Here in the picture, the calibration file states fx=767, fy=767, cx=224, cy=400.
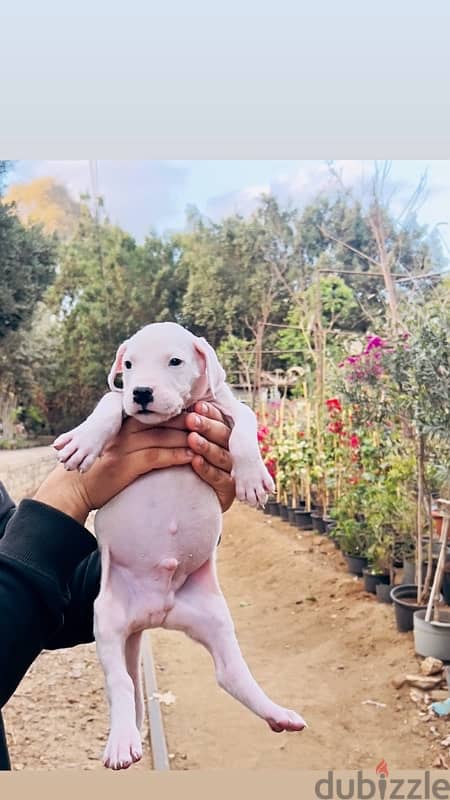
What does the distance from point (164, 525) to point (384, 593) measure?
7.31 ft

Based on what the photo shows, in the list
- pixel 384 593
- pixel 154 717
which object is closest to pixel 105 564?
pixel 154 717

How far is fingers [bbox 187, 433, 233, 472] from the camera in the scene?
97cm

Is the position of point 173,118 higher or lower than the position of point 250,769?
higher

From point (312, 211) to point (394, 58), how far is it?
859 millimetres

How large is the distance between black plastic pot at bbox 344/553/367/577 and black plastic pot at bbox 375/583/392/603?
0.62 ft

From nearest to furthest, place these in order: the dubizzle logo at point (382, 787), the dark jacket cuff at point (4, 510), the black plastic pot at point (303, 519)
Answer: the dark jacket cuff at point (4, 510)
the dubizzle logo at point (382, 787)
the black plastic pot at point (303, 519)

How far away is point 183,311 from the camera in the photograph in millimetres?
2783

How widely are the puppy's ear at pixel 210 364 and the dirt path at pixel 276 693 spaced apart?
1727 millimetres

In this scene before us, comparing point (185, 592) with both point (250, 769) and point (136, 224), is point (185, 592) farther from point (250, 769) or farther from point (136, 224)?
point (136, 224)

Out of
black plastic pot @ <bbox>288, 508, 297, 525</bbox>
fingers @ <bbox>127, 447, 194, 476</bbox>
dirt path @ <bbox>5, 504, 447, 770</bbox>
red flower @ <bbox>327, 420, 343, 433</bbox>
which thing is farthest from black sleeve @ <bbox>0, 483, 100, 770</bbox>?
black plastic pot @ <bbox>288, 508, 297, 525</bbox>

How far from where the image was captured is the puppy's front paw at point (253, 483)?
3.06 feet

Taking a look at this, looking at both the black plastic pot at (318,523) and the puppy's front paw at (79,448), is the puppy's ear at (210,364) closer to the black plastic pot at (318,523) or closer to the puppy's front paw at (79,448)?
the puppy's front paw at (79,448)

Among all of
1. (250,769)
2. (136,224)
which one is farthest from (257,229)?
(250,769)

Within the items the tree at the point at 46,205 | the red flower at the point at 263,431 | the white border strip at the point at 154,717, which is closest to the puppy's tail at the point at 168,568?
the white border strip at the point at 154,717
